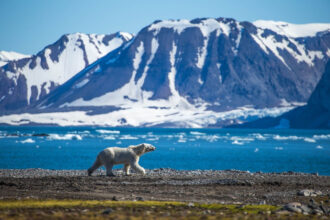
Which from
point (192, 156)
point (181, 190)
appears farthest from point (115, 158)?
point (192, 156)

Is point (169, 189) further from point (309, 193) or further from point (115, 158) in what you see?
point (115, 158)

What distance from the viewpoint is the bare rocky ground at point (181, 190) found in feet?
74.0

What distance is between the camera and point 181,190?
2588 centimetres

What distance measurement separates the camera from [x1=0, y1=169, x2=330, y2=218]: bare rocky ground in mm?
22562

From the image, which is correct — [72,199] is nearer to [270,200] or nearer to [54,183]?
[54,183]

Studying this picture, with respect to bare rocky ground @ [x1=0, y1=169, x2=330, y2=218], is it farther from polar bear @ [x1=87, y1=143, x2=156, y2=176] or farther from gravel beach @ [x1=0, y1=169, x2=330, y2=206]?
polar bear @ [x1=87, y1=143, x2=156, y2=176]

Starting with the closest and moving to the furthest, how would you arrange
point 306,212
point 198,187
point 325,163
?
point 306,212 < point 198,187 < point 325,163

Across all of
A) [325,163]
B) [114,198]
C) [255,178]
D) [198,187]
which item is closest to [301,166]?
[325,163]

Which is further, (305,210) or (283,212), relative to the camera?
(305,210)

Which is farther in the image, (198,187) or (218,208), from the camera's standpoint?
(198,187)

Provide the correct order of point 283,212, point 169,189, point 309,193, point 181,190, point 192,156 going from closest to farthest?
point 283,212
point 309,193
point 181,190
point 169,189
point 192,156

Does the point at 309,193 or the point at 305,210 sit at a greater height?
the point at 305,210

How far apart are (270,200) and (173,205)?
494 cm

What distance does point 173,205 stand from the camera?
20.5 metres
